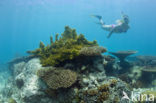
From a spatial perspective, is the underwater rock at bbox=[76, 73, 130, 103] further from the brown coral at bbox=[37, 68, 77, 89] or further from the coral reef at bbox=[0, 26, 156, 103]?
the brown coral at bbox=[37, 68, 77, 89]

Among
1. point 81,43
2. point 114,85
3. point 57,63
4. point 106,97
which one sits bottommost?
point 106,97

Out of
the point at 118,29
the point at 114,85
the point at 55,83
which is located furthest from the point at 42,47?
the point at 118,29

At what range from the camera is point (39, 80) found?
576 centimetres

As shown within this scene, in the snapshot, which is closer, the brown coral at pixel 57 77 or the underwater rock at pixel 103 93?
the underwater rock at pixel 103 93

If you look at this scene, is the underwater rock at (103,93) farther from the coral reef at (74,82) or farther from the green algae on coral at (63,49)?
the green algae on coral at (63,49)

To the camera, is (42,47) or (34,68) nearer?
(34,68)

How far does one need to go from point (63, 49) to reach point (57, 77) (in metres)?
1.89

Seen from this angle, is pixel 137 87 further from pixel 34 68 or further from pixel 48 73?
pixel 34 68

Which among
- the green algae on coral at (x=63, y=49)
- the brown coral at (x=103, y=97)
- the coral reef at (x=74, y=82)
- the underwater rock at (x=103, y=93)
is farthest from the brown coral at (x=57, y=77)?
the brown coral at (x=103, y=97)

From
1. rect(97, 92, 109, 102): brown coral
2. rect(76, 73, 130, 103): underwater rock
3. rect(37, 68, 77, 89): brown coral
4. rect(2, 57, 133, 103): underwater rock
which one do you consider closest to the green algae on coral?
rect(2, 57, 133, 103): underwater rock

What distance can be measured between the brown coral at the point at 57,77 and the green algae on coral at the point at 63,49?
27.5 inches

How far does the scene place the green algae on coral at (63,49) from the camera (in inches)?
229

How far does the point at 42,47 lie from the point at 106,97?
19.5 ft

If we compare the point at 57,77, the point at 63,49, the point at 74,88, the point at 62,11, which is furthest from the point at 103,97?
the point at 62,11
